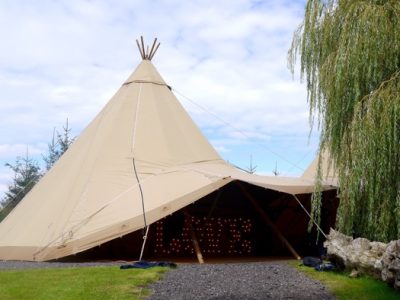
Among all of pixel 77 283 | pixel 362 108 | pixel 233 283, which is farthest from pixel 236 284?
pixel 362 108

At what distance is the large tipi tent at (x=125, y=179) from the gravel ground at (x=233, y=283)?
32.8 inches

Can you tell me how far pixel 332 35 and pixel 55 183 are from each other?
5.84 metres

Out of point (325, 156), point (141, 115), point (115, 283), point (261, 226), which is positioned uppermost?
point (141, 115)

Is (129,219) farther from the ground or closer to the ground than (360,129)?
closer to the ground

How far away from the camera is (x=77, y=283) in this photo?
22.2ft

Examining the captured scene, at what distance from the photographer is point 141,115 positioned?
38.1 ft

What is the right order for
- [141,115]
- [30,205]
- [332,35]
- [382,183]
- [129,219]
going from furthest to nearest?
[141,115] → [30,205] → [129,219] → [332,35] → [382,183]

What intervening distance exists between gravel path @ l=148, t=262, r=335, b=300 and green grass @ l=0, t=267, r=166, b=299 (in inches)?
A: 10.6

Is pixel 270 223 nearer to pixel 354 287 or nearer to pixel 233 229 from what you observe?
pixel 233 229

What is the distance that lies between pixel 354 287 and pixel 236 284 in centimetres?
143

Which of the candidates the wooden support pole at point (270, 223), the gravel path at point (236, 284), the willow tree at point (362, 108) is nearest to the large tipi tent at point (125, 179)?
the wooden support pole at point (270, 223)

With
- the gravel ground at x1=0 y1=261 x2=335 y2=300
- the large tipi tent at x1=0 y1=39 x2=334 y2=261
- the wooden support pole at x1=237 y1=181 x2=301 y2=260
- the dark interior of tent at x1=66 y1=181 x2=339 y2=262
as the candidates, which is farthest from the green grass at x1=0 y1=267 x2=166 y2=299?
the wooden support pole at x1=237 y1=181 x2=301 y2=260

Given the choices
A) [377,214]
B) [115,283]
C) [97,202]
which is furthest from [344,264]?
[97,202]

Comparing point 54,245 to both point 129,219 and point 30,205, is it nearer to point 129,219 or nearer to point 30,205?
point 129,219
